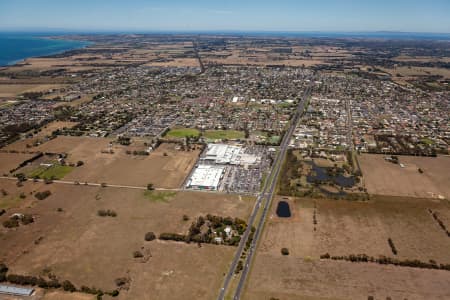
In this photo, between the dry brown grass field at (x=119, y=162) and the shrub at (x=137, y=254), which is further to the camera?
the dry brown grass field at (x=119, y=162)

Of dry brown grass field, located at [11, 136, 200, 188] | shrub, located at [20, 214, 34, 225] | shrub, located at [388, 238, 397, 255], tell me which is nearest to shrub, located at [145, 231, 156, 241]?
dry brown grass field, located at [11, 136, 200, 188]

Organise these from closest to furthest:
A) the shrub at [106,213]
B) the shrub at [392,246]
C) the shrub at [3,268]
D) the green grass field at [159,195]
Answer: the shrub at [3,268] < the shrub at [392,246] < the shrub at [106,213] < the green grass field at [159,195]

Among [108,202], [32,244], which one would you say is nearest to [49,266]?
[32,244]

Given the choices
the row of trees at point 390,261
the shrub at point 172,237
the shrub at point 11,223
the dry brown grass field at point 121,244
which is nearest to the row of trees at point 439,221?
the row of trees at point 390,261

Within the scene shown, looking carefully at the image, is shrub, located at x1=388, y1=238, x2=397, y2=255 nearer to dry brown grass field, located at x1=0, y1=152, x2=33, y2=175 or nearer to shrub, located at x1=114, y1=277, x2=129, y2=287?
shrub, located at x1=114, y1=277, x2=129, y2=287

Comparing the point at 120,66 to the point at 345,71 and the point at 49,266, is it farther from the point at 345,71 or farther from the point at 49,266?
the point at 49,266

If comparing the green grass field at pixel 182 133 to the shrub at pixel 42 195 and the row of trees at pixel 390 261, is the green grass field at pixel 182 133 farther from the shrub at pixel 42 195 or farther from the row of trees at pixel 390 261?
the row of trees at pixel 390 261
